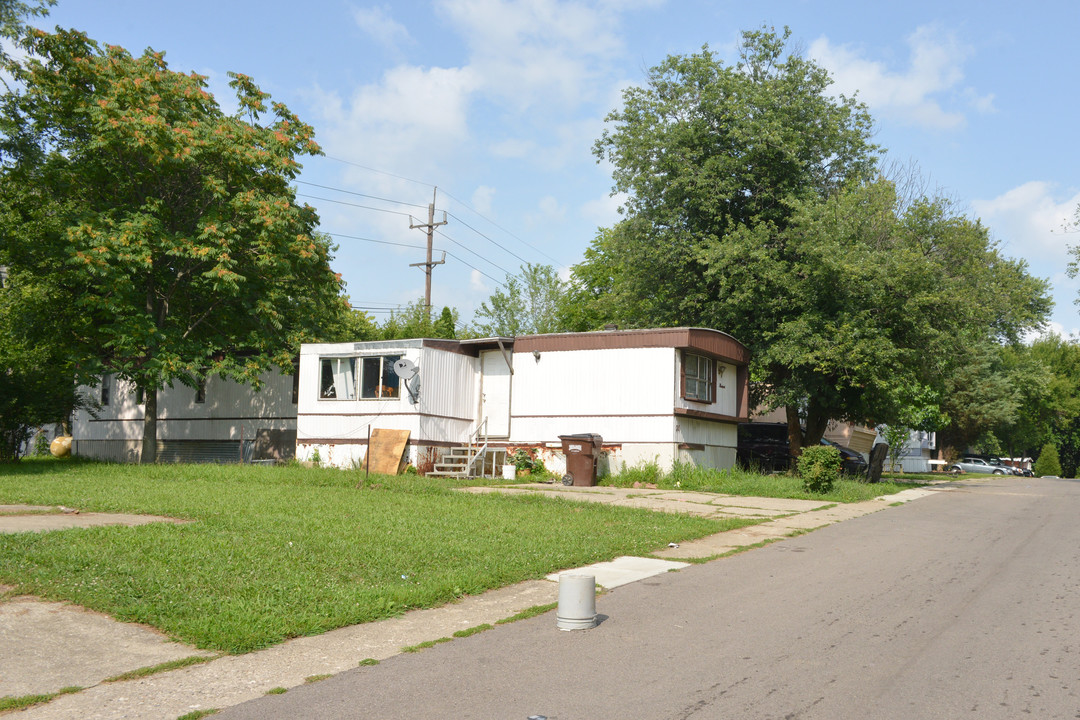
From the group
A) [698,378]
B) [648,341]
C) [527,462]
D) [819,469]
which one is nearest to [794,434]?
[698,378]

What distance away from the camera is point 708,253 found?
88.3ft

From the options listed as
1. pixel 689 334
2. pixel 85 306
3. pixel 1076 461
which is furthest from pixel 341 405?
pixel 1076 461

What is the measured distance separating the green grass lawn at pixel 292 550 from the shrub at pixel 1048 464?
63.7 meters

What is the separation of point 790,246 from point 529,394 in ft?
30.2

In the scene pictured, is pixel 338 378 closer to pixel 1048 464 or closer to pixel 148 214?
pixel 148 214

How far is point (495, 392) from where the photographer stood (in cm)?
2575

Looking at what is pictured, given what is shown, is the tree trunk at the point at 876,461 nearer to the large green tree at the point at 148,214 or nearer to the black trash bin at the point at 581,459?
the black trash bin at the point at 581,459

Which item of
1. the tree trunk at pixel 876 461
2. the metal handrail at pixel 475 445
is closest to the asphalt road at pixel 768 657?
the metal handrail at pixel 475 445

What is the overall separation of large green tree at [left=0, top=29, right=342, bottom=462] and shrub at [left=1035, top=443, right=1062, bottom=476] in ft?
203

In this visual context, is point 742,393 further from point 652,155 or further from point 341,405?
point 341,405

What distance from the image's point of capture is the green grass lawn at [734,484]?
66.8 ft

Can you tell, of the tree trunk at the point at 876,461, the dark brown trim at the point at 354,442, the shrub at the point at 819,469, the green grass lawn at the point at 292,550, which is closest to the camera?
the green grass lawn at the point at 292,550

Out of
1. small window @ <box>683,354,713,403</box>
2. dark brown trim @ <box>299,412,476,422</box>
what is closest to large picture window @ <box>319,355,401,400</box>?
dark brown trim @ <box>299,412,476,422</box>

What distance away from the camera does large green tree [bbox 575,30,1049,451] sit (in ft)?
82.6
